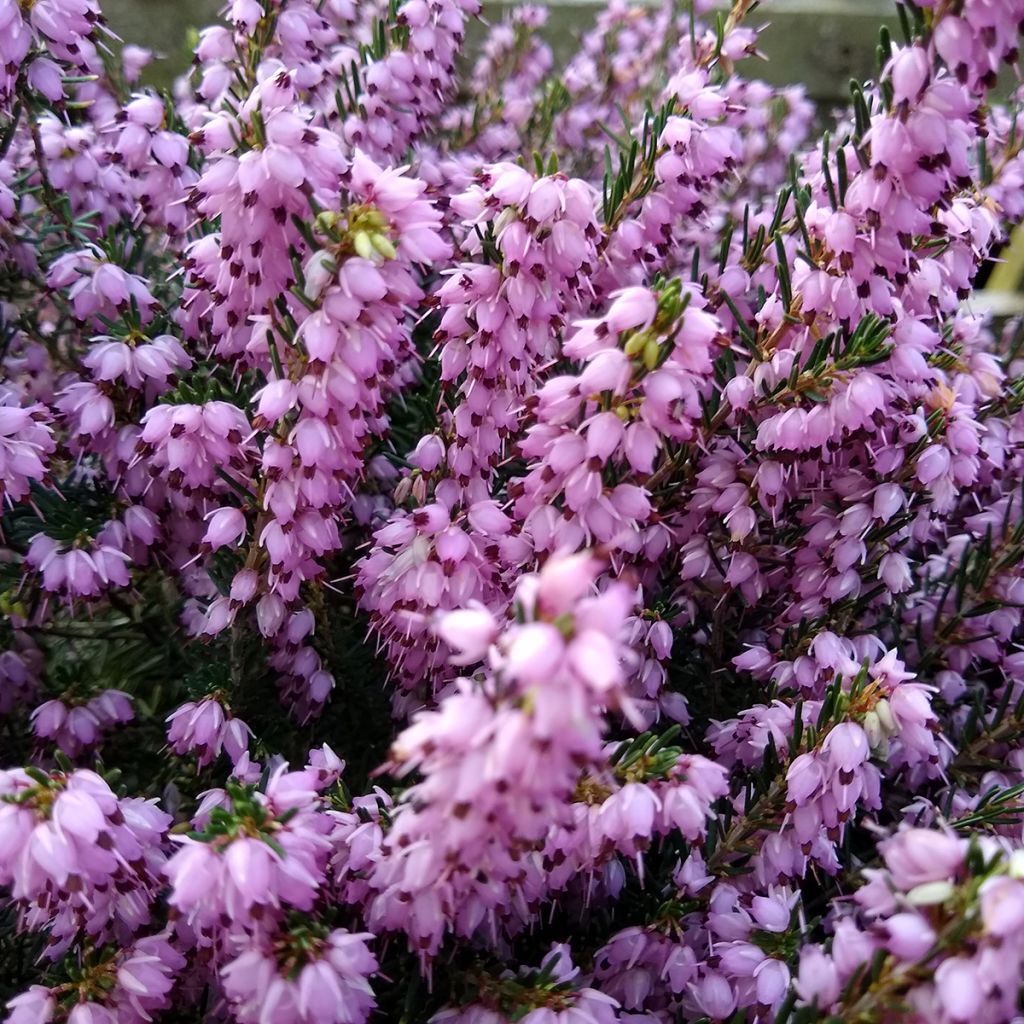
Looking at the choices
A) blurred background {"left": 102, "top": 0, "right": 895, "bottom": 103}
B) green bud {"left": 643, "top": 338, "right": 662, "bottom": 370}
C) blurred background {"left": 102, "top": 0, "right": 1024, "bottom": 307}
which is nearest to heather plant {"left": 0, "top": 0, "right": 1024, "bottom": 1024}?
green bud {"left": 643, "top": 338, "right": 662, "bottom": 370}

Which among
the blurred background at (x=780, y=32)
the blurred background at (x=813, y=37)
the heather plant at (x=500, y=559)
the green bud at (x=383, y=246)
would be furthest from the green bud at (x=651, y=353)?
the blurred background at (x=813, y=37)

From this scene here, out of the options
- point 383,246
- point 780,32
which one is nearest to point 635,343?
point 383,246

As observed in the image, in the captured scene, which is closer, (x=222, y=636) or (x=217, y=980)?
(x=217, y=980)

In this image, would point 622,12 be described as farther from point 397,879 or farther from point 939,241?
point 397,879

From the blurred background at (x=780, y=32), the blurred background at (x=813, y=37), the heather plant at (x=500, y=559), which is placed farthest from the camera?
the blurred background at (x=813, y=37)

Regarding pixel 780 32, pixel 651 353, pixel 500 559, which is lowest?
pixel 500 559

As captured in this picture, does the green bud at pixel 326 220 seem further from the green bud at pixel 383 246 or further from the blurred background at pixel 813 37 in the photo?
the blurred background at pixel 813 37

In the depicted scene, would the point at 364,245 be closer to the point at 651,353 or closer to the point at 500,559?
the point at 651,353

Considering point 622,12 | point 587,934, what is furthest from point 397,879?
point 622,12
